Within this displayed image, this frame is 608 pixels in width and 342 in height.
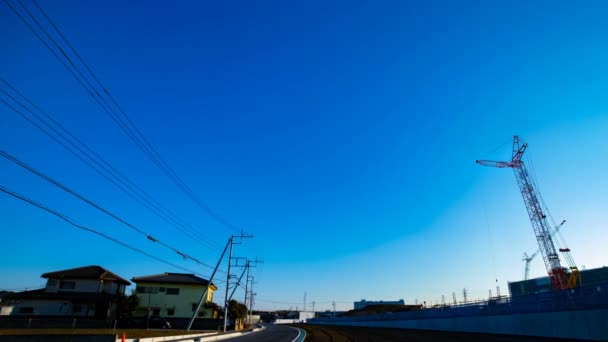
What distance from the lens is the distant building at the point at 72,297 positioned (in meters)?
47.9

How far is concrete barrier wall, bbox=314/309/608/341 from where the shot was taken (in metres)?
21.8

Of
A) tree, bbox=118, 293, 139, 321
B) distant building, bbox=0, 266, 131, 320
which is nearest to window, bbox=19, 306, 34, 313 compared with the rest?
distant building, bbox=0, 266, 131, 320

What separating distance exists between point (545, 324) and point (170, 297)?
172 ft

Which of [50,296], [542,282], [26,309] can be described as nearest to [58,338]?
[50,296]

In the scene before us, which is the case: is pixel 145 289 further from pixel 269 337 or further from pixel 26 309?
pixel 269 337

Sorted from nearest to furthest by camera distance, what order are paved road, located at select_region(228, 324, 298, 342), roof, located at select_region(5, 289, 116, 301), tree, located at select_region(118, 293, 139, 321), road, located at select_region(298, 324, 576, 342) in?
road, located at select_region(298, 324, 576, 342)
paved road, located at select_region(228, 324, 298, 342)
roof, located at select_region(5, 289, 116, 301)
tree, located at select_region(118, 293, 139, 321)

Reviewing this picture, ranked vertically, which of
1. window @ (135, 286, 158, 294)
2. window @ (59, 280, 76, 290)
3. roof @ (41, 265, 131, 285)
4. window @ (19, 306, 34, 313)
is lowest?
window @ (19, 306, 34, 313)

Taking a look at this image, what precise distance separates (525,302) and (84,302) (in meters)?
53.0

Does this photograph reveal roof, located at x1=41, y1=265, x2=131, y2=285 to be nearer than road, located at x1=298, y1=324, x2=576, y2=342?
No

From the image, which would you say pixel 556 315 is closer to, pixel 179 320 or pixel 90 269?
pixel 179 320

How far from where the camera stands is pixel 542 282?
142875 mm

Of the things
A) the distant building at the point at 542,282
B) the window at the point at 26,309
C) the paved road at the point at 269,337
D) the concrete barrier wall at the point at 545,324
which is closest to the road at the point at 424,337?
the concrete barrier wall at the point at 545,324

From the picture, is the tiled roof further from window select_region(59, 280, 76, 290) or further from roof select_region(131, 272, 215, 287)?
window select_region(59, 280, 76, 290)

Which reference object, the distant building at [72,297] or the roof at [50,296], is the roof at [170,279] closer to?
the distant building at [72,297]
